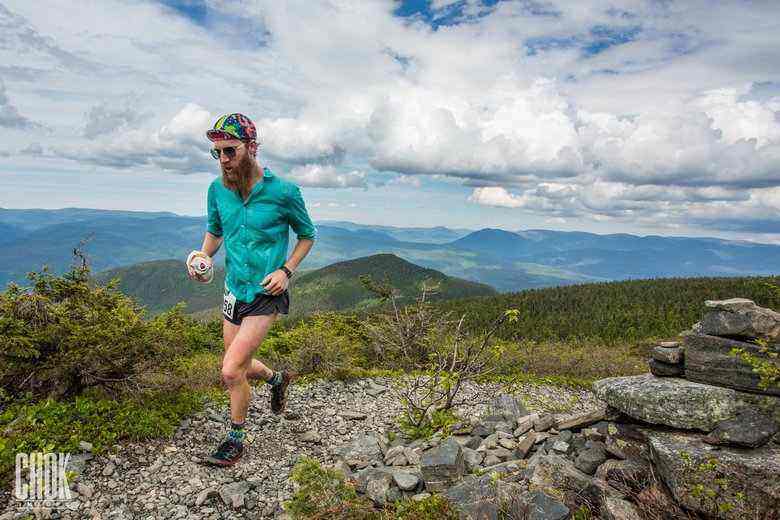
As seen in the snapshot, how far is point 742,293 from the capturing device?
237ft

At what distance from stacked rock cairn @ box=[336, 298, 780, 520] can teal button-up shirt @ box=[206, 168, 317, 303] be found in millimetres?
2523

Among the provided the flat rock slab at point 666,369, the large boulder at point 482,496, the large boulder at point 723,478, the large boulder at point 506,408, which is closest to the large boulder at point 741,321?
the flat rock slab at point 666,369

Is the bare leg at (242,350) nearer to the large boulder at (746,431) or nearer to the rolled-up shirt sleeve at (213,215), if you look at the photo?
the rolled-up shirt sleeve at (213,215)

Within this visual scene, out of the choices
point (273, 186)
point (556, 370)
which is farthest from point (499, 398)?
point (556, 370)

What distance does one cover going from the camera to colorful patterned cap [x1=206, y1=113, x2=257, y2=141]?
4316mm

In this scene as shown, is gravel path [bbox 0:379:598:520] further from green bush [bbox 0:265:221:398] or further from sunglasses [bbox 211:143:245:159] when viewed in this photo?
sunglasses [bbox 211:143:245:159]

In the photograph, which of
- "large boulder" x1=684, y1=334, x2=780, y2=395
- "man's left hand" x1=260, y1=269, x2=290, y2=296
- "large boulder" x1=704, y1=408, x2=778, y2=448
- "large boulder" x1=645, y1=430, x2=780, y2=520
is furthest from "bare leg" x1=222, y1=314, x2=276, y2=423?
"large boulder" x1=684, y1=334, x2=780, y2=395

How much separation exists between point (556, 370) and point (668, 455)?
54.2 feet

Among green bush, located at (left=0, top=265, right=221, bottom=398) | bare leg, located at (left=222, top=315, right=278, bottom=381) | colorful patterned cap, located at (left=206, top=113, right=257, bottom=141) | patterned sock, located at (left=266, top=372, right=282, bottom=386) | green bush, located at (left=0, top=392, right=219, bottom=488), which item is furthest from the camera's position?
patterned sock, located at (left=266, top=372, right=282, bottom=386)

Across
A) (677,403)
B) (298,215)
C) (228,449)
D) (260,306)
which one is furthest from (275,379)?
(677,403)

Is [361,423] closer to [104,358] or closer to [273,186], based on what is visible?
[104,358]

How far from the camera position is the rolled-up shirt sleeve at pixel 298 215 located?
187 inches

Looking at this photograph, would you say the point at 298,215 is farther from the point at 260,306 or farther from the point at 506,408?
the point at 506,408

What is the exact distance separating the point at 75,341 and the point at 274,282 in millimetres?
2885
